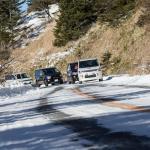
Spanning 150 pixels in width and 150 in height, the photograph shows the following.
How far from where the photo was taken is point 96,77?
4153 cm

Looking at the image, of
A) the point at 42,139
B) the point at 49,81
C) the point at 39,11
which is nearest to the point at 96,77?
the point at 49,81

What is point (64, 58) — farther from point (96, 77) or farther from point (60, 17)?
point (96, 77)

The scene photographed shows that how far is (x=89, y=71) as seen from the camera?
4206 cm

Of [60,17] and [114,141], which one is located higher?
[60,17]

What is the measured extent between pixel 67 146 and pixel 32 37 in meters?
79.3

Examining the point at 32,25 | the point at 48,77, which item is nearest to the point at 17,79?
the point at 48,77

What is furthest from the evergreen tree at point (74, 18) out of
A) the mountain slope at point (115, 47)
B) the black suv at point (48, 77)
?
the black suv at point (48, 77)

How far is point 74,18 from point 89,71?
2216 centimetres

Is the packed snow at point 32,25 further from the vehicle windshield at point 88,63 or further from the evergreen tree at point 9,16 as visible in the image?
the vehicle windshield at point 88,63

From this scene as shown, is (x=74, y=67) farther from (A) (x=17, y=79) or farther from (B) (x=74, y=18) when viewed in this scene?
(B) (x=74, y=18)

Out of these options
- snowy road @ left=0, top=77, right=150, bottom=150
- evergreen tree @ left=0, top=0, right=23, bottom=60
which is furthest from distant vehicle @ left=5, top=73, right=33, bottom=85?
snowy road @ left=0, top=77, right=150, bottom=150

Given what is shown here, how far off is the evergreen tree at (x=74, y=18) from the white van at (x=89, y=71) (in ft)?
66.2

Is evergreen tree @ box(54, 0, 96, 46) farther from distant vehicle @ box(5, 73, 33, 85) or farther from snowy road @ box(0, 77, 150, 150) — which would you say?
snowy road @ box(0, 77, 150, 150)

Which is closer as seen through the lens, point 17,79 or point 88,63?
point 88,63
